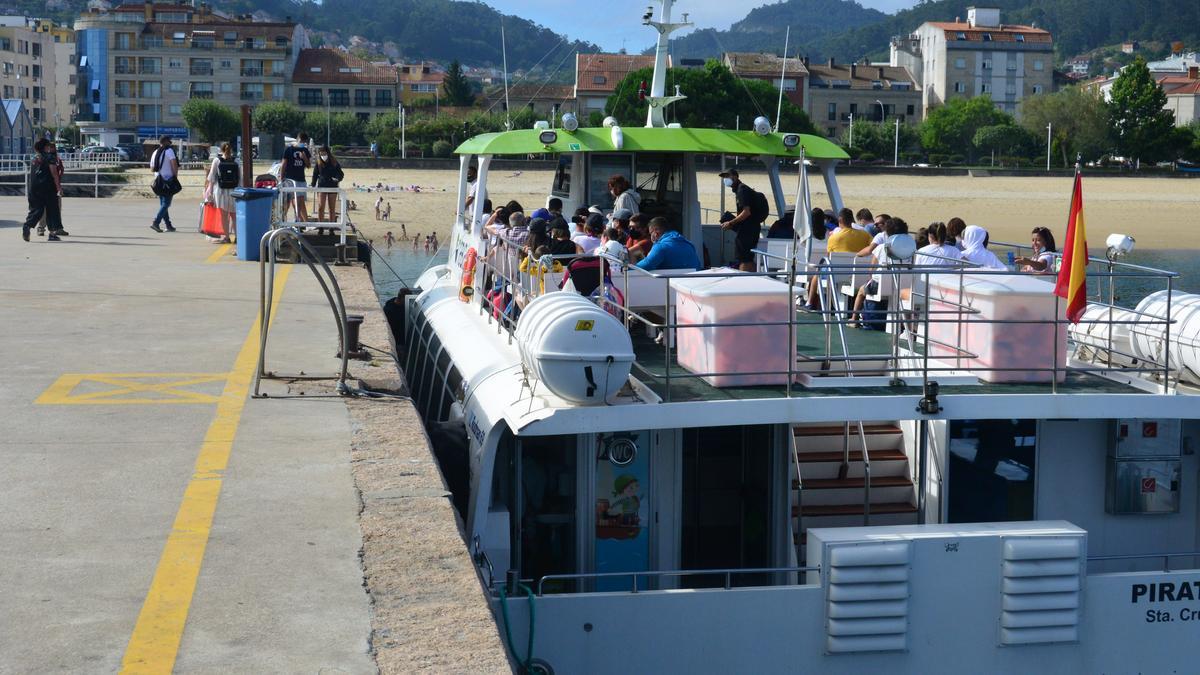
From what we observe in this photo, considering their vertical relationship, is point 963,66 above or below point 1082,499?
above

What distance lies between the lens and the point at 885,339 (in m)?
10.8

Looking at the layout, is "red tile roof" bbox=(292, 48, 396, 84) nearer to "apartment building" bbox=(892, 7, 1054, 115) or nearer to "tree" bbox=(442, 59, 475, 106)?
"tree" bbox=(442, 59, 475, 106)

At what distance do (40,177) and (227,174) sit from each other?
2751 mm

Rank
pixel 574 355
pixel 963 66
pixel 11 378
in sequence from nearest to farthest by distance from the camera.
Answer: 1. pixel 574 355
2. pixel 11 378
3. pixel 963 66

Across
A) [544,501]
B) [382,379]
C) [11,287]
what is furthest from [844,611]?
[11,287]

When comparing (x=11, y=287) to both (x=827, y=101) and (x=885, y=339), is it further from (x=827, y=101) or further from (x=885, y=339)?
(x=827, y=101)

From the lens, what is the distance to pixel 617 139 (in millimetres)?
12070

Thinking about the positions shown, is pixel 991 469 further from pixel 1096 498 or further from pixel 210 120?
pixel 210 120

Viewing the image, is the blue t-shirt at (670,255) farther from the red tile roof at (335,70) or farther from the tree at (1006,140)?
the red tile roof at (335,70)

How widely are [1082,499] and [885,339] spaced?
231 centimetres

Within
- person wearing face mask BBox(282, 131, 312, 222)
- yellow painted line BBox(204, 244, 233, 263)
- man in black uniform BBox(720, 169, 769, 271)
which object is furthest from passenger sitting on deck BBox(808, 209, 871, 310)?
person wearing face mask BBox(282, 131, 312, 222)

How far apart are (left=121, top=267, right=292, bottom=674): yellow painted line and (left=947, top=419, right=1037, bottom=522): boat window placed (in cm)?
452

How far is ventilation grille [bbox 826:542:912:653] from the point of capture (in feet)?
24.8

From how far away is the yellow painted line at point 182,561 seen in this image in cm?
531
